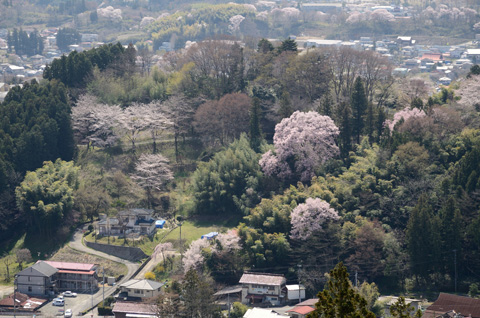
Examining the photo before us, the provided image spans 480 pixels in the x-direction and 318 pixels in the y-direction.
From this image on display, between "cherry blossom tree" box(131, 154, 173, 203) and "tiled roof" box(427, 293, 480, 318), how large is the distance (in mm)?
20636

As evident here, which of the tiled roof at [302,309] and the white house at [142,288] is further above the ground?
the tiled roof at [302,309]

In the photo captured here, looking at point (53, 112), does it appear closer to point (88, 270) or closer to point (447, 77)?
point (88, 270)

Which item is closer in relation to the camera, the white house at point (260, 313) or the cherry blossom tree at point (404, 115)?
the white house at point (260, 313)

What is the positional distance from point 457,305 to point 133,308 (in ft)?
49.1

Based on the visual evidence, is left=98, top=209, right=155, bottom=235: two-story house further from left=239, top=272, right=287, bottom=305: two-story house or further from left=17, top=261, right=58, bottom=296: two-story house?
left=239, top=272, right=287, bottom=305: two-story house

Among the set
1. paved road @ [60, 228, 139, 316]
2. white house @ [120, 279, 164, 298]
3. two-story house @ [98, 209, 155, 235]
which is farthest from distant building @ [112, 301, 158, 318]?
two-story house @ [98, 209, 155, 235]

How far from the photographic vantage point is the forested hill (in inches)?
1619

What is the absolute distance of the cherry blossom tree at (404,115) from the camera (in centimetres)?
4848

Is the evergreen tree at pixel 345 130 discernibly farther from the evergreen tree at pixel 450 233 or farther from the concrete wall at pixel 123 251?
the concrete wall at pixel 123 251

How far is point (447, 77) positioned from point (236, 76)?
37.2 m

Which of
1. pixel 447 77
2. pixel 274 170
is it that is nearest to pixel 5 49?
pixel 447 77

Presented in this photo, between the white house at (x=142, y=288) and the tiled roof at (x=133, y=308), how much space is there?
1203 mm

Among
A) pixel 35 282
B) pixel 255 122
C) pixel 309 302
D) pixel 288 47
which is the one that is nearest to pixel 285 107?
pixel 255 122

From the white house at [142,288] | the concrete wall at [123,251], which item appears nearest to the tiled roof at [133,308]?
the white house at [142,288]
